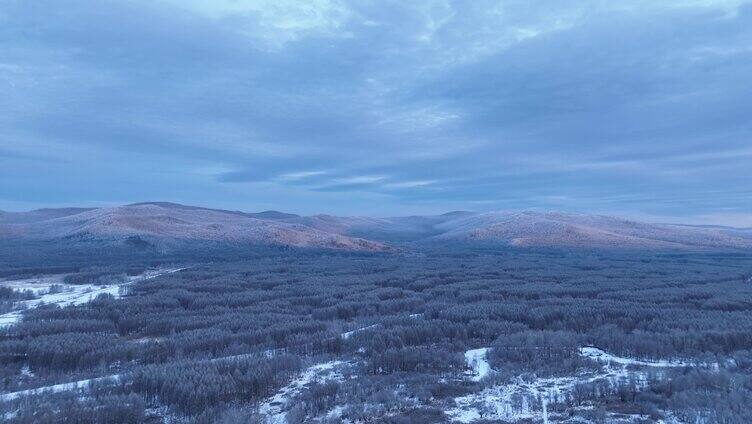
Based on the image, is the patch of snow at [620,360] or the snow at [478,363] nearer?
the snow at [478,363]

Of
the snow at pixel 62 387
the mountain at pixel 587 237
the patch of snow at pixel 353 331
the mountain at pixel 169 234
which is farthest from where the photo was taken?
the mountain at pixel 587 237

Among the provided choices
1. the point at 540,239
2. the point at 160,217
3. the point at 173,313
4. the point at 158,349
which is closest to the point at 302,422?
the point at 158,349

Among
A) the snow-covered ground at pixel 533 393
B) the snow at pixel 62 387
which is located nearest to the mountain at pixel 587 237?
the snow-covered ground at pixel 533 393

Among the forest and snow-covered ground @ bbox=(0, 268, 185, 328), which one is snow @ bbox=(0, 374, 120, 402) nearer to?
the forest

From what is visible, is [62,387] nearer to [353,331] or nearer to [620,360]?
[353,331]

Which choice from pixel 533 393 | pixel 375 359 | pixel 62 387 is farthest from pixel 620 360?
pixel 62 387

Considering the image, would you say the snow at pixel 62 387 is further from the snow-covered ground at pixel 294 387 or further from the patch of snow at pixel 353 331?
the patch of snow at pixel 353 331
